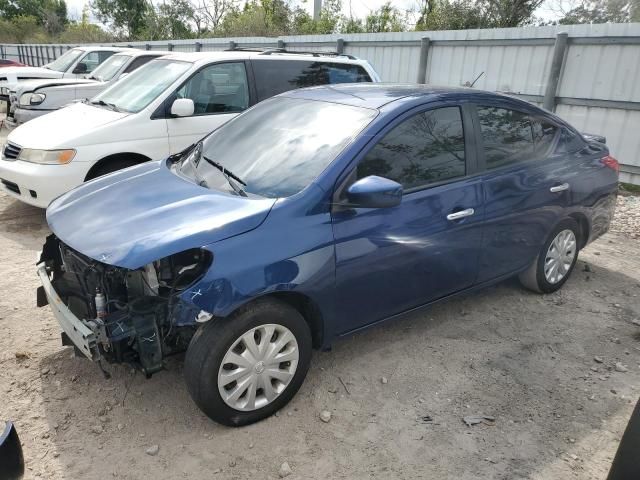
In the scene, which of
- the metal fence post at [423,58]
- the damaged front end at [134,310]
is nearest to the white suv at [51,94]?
the metal fence post at [423,58]

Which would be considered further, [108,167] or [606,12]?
[606,12]

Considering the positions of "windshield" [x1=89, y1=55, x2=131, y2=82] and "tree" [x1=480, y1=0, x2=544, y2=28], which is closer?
"windshield" [x1=89, y1=55, x2=131, y2=82]

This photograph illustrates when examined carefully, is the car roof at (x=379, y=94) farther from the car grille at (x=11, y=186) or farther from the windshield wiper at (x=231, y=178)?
the car grille at (x=11, y=186)

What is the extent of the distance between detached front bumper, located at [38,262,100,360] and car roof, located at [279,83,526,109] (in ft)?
6.78

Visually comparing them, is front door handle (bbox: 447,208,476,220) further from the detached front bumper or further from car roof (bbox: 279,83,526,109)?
the detached front bumper

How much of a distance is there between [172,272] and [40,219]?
4.07 metres

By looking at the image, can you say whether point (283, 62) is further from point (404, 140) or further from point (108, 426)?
point (108, 426)

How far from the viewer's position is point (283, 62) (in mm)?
6332

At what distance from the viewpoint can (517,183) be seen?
375 centimetres

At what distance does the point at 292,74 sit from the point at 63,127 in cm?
271

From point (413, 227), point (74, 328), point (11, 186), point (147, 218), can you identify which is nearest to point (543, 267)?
point (413, 227)

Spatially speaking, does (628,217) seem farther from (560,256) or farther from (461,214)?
(461,214)

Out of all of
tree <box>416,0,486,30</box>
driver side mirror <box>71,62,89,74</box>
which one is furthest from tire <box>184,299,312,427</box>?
tree <box>416,0,486,30</box>

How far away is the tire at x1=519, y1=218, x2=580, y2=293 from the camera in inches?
167
